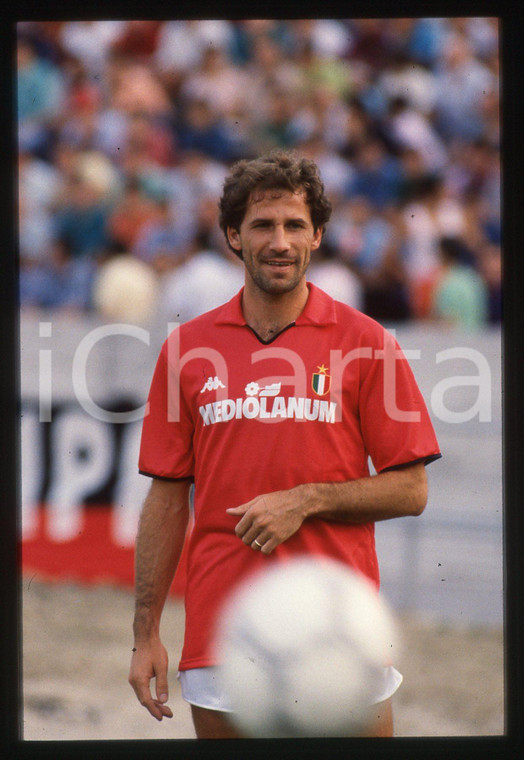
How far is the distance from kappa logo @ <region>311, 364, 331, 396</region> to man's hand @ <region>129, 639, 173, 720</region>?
0.81m

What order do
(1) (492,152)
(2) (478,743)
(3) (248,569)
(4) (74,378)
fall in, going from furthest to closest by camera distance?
(4) (74,378) → (1) (492,152) → (2) (478,743) → (3) (248,569)

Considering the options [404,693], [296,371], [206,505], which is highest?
[296,371]

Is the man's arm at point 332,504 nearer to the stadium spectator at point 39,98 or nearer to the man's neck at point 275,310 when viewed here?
the man's neck at point 275,310

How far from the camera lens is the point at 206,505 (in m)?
2.60

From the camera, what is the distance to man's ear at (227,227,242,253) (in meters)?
2.69

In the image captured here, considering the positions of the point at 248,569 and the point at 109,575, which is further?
the point at 109,575

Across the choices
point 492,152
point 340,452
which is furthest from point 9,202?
point 492,152

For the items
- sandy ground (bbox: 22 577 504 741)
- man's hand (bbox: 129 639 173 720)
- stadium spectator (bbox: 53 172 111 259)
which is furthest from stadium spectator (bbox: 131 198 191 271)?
man's hand (bbox: 129 639 173 720)

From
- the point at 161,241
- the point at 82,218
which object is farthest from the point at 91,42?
the point at 161,241

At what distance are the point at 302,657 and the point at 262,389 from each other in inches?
28.2

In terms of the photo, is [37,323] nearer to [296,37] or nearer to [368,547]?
[296,37]

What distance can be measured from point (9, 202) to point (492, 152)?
2.37 meters

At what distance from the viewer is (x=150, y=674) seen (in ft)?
8.68

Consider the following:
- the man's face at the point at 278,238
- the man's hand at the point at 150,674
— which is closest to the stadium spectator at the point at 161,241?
the man's face at the point at 278,238
